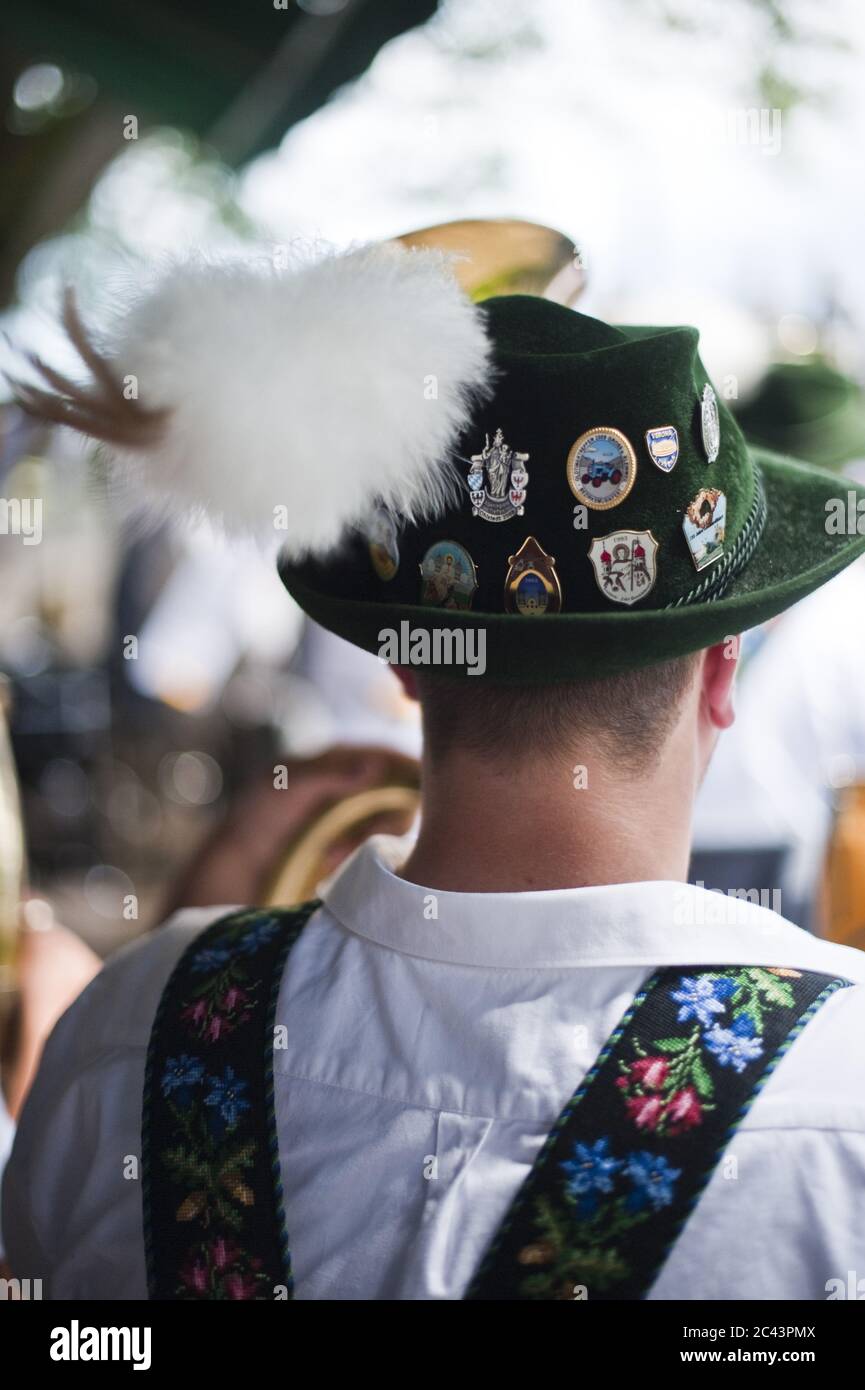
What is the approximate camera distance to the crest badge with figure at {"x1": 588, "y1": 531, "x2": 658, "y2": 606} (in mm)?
934

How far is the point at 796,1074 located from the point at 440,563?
492 mm

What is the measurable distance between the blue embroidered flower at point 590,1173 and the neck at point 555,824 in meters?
0.21

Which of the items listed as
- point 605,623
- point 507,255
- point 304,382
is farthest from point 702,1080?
point 507,255

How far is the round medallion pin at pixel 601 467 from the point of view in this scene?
927 mm

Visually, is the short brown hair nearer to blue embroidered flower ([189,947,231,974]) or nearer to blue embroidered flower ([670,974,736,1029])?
blue embroidered flower ([670,974,736,1029])

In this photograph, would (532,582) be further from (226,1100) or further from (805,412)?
(805,412)

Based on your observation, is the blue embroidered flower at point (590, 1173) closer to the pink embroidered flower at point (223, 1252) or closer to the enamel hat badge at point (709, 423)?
the pink embroidered flower at point (223, 1252)

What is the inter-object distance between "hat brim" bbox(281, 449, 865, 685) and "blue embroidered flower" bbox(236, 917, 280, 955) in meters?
0.29

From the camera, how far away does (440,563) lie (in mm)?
977

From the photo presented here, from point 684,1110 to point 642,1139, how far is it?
38mm

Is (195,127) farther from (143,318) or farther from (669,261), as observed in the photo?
(143,318)

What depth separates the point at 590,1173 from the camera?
0.82m
